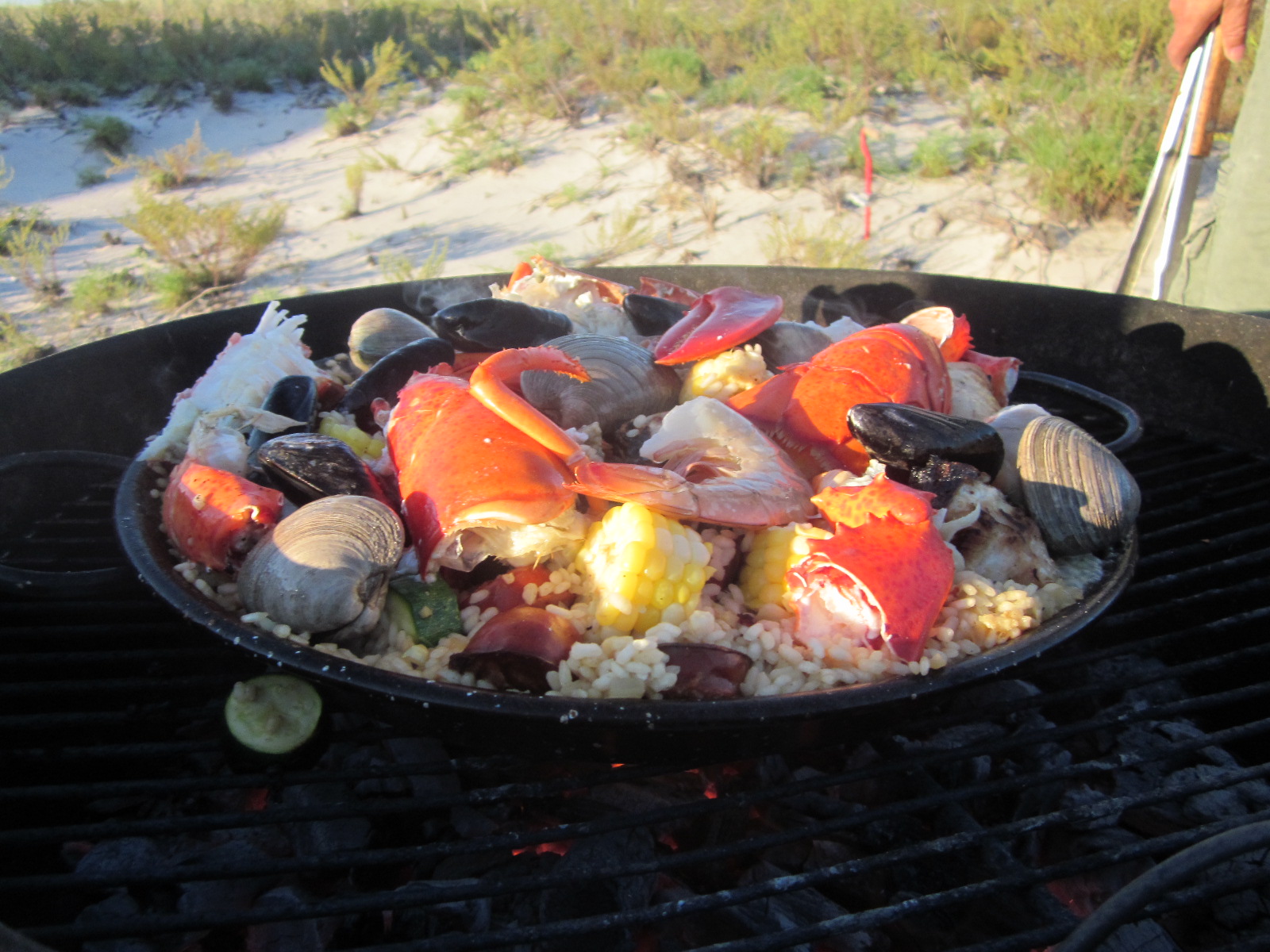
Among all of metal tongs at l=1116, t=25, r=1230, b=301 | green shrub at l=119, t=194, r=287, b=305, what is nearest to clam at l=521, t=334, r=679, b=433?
metal tongs at l=1116, t=25, r=1230, b=301

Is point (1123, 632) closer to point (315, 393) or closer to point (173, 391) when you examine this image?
point (315, 393)

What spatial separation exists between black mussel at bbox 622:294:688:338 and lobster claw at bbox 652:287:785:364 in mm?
101

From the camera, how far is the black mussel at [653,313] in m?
2.40

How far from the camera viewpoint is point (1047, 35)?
9.34 m

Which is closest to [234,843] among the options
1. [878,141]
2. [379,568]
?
[379,568]

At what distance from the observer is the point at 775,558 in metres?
1.56

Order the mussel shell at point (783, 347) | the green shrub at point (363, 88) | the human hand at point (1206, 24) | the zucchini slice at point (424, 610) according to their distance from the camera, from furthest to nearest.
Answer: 1. the green shrub at point (363, 88)
2. the human hand at point (1206, 24)
3. the mussel shell at point (783, 347)
4. the zucchini slice at point (424, 610)

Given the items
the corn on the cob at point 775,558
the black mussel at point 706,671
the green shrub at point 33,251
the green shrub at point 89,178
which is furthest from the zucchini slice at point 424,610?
the green shrub at point 89,178

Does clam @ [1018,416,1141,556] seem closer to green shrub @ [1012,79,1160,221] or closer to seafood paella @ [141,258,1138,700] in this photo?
seafood paella @ [141,258,1138,700]

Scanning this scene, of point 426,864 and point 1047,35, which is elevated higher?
point 1047,35

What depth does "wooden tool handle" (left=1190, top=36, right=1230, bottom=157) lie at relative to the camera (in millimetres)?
3531

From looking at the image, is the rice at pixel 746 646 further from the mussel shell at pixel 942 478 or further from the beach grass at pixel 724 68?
the beach grass at pixel 724 68

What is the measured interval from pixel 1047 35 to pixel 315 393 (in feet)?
34.8

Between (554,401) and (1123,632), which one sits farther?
(1123,632)
